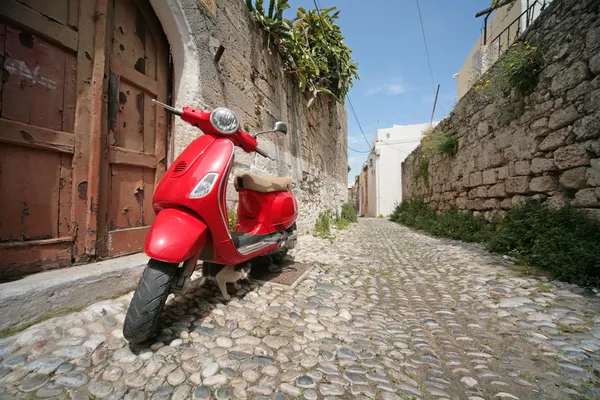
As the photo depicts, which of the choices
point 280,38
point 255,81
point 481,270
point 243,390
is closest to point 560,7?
point 481,270

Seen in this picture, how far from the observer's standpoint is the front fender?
52.0 inches

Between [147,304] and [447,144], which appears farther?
[447,144]

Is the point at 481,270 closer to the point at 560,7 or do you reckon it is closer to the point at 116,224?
the point at 560,7

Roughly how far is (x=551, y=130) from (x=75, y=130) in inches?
208

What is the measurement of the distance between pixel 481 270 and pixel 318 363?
2542 millimetres

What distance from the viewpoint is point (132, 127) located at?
2.41 metres

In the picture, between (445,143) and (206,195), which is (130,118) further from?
(445,143)

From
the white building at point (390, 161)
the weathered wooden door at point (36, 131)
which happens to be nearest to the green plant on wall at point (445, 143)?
the weathered wooden door at point (36, 131)

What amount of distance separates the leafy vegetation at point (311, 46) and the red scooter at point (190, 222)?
305 cm

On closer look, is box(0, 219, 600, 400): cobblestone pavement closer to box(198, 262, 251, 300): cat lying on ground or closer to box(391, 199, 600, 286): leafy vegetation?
box(198, 262, 251, 300): cat lying on ground

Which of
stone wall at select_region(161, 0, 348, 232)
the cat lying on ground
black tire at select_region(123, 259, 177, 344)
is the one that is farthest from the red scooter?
stone wall at select_region(161, 0, 348, 232)

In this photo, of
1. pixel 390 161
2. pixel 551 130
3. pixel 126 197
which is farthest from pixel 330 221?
pixel 390 161

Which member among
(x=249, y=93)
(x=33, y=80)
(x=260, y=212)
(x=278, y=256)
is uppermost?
(x=249, y=93)

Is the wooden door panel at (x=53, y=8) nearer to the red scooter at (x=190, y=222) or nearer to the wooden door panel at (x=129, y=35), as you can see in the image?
the wooden door panel at (x=129, y=35)
